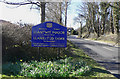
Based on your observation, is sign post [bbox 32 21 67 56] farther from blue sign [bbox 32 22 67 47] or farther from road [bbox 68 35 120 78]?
road [bbox 68 35 120 78]

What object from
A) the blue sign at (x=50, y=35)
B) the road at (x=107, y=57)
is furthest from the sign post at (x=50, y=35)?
the road at (x=107, y=57)

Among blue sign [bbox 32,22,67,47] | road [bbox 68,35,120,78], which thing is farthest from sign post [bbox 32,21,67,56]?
road [bbox 68,35,120,78]

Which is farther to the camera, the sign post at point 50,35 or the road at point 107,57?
the road at point 107,57

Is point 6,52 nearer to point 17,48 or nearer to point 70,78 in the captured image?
point 17,48

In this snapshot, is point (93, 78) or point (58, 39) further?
point (58, 39)

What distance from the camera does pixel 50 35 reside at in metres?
7.35

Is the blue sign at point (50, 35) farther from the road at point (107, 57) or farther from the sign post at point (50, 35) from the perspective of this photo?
the road at point (107, 57)

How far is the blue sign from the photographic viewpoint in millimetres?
7348

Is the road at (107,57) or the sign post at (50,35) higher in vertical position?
the sign post at (50,35)

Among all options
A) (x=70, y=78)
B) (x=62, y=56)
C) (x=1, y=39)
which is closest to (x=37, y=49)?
(x=62, y=56)

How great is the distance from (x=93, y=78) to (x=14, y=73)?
285 cm

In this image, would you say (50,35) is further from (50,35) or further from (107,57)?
(107,57)

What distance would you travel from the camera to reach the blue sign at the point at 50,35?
24.1ft

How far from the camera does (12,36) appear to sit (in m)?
7.57
